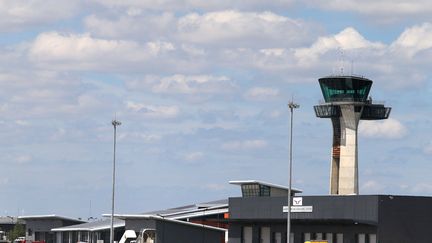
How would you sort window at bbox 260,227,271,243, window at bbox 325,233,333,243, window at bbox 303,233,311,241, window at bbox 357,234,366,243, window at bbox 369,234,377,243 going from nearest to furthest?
1. window at bbox 369,234,377,243
2. window at bbox 357,234,366,243
3. window at bbox 325,233,333,243
4. window at bbox 303,233,311,241
5. window at bbox 260,227,271,243

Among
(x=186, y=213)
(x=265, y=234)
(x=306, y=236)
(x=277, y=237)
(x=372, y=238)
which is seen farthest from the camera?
(x=186, y=213)

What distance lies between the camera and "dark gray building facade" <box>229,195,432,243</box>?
298 feet

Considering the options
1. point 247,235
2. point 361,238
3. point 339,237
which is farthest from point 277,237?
point 361,238

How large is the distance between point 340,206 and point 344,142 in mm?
38116

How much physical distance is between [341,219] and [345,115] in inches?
1520

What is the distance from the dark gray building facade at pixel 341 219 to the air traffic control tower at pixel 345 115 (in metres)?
27.3

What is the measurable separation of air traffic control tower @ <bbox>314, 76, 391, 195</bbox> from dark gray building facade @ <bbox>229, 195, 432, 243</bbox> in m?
27.3

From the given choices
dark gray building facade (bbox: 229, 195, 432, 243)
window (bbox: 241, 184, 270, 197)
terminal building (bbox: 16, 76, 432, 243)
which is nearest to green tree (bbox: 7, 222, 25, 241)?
terminal building (bbox: 16, 76, 432, 243)

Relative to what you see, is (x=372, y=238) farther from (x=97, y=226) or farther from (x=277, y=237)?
(x=97, y=226)

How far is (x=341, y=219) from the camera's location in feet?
305

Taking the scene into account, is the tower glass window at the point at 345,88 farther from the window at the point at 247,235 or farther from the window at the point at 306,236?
the window at the point at 306,236

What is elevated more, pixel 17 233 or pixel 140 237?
pixel 140 237

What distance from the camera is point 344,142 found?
131 m

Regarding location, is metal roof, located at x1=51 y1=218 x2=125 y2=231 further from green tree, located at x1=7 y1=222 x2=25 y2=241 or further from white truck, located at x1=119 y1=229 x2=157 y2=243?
green tree, located at x1=7 y1=222 x2=25 y2=241
